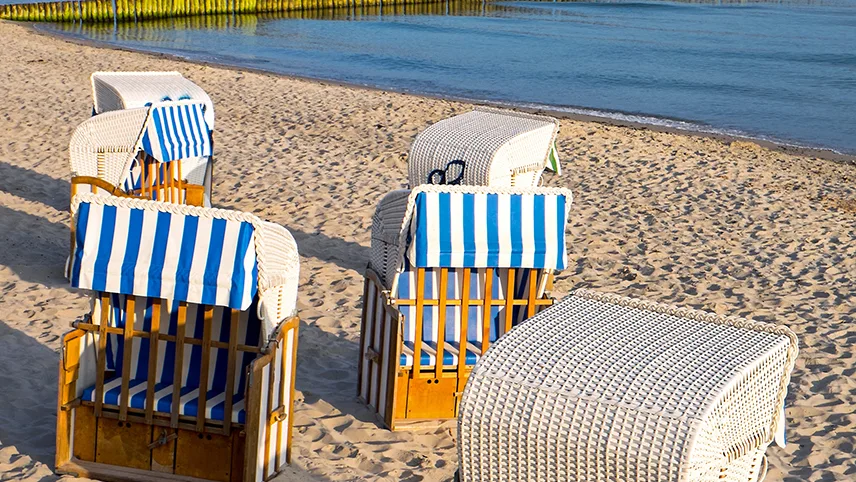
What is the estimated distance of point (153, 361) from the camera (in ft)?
14.1

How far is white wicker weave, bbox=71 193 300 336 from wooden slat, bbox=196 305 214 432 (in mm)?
240

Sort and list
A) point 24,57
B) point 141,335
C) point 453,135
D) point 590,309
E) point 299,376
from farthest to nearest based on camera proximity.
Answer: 1. point 24,57
2. point 453,135
3. point 299,376
4. point 141,335
5. point 590,309

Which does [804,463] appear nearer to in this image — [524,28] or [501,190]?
[501,190]

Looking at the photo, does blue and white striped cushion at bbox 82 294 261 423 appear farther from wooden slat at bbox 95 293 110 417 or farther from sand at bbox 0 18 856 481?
sand at bbox 0 18 856 481

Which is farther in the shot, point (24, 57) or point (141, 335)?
point (24, 57)

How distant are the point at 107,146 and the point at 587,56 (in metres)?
26.5

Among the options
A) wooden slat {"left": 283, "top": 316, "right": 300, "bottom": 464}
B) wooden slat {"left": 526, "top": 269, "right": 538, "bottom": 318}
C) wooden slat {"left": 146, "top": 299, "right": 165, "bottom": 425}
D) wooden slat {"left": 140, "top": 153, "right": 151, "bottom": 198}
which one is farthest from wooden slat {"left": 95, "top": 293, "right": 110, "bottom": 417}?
wooden slat {"left": 140, "top": 153, "right": 151, "bottom": 198}

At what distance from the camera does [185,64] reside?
824 inches

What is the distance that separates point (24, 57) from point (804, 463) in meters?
18.7

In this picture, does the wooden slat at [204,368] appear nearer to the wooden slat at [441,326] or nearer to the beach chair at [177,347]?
the beach chair at [177,347]

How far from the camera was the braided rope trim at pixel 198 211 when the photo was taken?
A: 4035 millimetres

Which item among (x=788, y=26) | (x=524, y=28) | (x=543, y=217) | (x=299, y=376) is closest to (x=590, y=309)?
(x=543, y=217)

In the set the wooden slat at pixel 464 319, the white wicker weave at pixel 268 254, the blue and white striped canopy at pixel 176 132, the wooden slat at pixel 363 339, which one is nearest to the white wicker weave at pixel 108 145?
the blue and white striped canopy at pixel 176 132

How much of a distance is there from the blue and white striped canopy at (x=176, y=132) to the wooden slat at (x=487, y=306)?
3.70m
